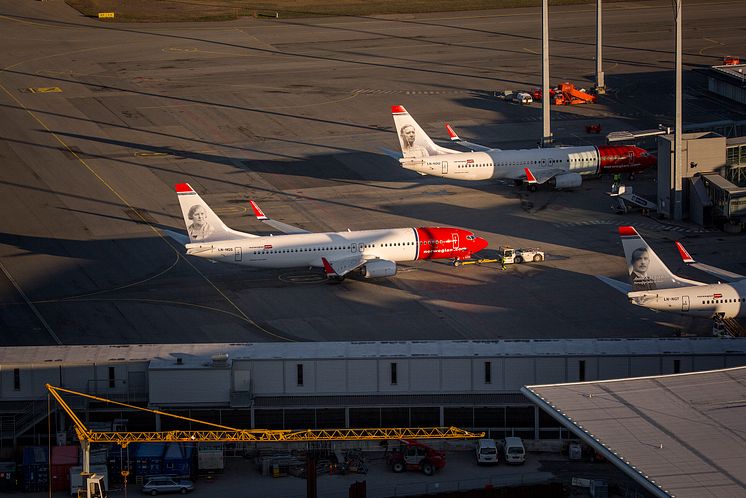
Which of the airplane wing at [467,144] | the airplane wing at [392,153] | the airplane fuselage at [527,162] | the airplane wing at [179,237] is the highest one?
the airplane wing at [467,144]

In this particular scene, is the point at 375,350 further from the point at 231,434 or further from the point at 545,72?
the point at 545,72

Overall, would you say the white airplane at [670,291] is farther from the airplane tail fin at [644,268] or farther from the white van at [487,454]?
the white van at [487,454]

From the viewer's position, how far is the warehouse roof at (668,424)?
196 feet

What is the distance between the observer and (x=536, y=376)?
81.1m

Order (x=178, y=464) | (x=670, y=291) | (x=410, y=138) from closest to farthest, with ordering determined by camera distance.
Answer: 1. (x=178, y=464)
2. (x=670, y=291)
3. (x=410, y=138)

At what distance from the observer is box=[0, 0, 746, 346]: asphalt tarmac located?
324ft

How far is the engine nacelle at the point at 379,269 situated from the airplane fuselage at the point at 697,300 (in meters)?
19.9

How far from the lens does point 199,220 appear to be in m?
105

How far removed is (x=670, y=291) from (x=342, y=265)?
84.0 ft

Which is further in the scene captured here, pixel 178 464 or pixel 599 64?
pixel 599 64

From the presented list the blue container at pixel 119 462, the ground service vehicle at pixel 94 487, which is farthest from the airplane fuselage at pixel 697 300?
the ground service vehicle at pixel 94 487

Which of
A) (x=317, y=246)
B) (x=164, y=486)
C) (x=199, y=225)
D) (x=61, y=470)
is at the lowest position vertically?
(x=164, y=486)

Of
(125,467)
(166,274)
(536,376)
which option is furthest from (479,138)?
(125,467)

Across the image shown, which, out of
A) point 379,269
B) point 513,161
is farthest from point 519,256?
point 513,161
